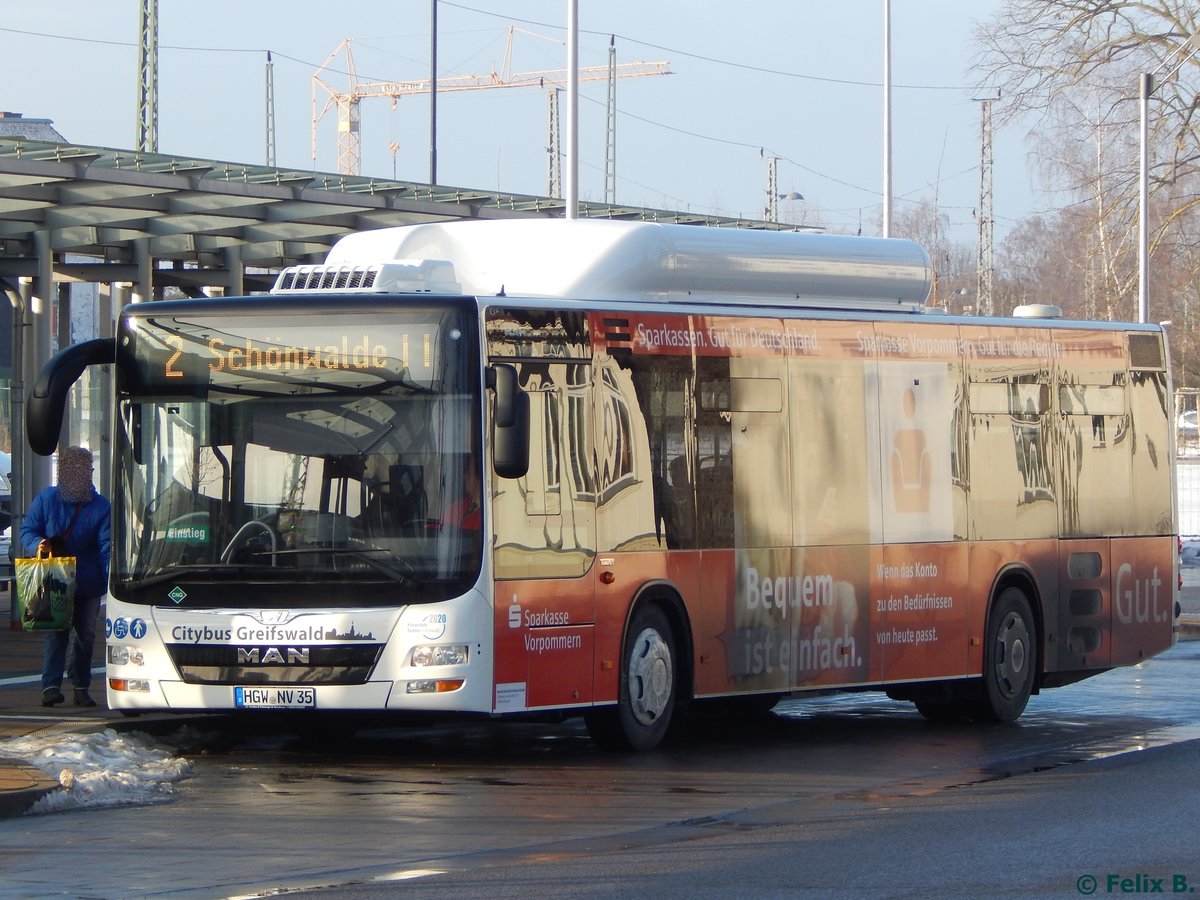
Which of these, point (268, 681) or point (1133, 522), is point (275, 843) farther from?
point (1133, 522)

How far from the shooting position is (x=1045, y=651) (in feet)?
52.1

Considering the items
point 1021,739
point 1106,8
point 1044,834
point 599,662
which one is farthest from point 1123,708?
point 1106,8

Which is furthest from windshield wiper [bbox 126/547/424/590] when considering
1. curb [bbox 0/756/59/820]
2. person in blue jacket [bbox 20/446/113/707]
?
person in blue jacket [bbox 20/446/113/707]

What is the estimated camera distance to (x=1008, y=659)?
611 inches

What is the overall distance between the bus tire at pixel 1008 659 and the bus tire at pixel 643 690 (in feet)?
10.8

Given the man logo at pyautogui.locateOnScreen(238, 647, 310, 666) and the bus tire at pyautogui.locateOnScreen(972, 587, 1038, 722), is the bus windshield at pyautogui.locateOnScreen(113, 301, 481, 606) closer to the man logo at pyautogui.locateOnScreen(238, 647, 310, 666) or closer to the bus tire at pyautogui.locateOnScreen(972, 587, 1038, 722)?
the man logo at pyautogui.locateOnScreen(238, 647, 310, 666)

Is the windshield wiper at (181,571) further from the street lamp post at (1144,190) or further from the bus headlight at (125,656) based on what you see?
the street lamp post at (1144,190)

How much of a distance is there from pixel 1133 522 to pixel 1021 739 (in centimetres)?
295

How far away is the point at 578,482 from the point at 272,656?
204 centimetres

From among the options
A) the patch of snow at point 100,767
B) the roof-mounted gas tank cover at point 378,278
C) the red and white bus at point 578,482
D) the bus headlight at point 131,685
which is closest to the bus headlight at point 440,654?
the red and white bus at point 578,482

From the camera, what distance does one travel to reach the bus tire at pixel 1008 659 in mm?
15305

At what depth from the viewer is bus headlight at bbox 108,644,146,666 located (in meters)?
12.1

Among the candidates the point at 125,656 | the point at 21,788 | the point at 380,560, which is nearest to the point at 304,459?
the point at 380,560

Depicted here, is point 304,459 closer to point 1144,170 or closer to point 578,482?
point 578,482
